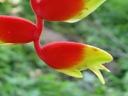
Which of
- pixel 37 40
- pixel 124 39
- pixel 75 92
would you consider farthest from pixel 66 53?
pixel 124 39

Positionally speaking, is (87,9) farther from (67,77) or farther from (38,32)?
(67,77)

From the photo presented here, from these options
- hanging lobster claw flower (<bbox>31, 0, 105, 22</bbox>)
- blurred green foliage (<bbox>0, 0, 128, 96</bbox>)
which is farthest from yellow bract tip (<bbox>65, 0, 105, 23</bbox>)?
blurred green foliage (<bbox>0, 0, 128, 96</bbox>)

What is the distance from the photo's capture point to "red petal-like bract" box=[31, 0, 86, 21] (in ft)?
2.48

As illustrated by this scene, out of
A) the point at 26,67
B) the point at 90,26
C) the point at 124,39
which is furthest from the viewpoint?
the point at 90,26

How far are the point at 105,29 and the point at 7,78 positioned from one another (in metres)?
1.24

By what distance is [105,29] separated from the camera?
3.63 meters

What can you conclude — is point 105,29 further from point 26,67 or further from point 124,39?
point 26,67

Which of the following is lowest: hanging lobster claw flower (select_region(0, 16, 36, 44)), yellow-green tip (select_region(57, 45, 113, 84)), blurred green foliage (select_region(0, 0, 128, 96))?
blurred green foliage (select_region(0, 0, 128, 96))

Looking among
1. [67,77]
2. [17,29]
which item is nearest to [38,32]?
[17,29]

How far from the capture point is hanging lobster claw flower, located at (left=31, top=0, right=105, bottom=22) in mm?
755

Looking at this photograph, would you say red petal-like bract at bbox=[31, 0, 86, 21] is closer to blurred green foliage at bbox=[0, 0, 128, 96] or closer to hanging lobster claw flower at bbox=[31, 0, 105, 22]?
hanging lobster claw flower at bbox=[31, 0, 105, 22]

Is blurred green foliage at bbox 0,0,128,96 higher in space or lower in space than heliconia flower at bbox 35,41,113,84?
lower

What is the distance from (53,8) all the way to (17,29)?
71mm

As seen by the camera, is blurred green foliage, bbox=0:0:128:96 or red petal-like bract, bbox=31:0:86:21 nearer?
red petal-like bract, bbox=31:0:86:21
